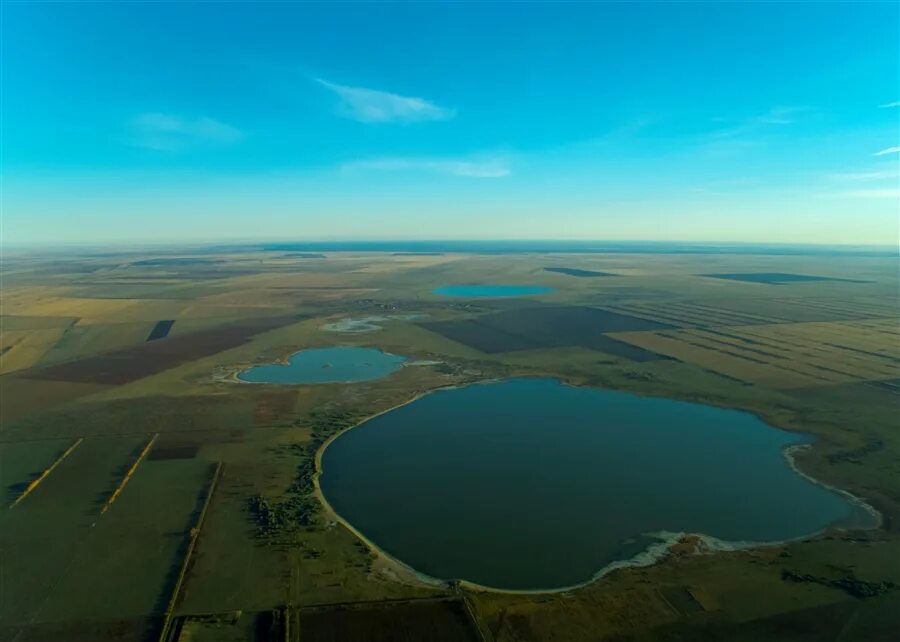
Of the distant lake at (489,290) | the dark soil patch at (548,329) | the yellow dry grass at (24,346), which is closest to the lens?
the yellow dry grass at (24,346)

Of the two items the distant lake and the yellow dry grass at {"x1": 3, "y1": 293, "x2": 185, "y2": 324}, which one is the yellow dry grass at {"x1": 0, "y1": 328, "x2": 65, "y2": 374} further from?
the distant lake

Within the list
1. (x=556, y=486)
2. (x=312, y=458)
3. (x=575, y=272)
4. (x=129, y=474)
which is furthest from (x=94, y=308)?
(x=575, y=272)

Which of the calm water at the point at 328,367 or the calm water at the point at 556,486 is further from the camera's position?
the calm water at the point at 328,367

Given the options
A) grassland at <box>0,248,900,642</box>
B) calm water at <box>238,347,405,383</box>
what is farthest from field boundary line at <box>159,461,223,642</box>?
calm water at <box>238,347,405,383</box>

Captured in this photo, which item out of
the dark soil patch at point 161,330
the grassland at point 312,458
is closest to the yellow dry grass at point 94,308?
the grassland at point 312,458

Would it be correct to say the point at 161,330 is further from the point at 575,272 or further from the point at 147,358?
the point at 575,272

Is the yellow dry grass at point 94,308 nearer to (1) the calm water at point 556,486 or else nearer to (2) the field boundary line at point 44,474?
(2) the field boundary line at point 44,474
